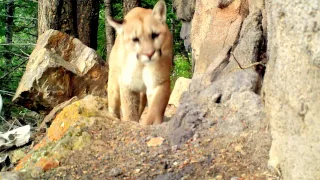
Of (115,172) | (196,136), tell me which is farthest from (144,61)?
(115,172)

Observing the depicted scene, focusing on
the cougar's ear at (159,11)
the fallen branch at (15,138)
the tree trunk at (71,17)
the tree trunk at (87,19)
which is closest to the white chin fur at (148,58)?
the cougar's ear at (159,11)

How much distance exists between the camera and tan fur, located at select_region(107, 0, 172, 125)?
6.90 m

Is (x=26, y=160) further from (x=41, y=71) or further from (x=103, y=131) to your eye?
(x=41, y=71)

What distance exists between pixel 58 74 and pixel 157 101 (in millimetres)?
2826

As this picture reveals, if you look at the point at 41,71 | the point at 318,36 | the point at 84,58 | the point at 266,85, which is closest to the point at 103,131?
the point at 266,85

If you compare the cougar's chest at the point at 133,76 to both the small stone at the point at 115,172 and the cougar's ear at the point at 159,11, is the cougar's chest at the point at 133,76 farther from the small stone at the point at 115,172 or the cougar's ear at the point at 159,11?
the small stone at the point at 115,172

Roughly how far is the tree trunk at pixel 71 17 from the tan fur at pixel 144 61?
4024 millimetres

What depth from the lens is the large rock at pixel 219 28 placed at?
6499mm

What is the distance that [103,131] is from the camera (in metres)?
5.40

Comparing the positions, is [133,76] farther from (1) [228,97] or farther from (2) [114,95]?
(1) [228,97]

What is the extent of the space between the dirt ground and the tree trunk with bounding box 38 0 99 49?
6293 millimetres

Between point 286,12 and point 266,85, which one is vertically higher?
point 286,12

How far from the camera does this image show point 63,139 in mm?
5359

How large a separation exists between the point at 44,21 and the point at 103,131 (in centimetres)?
628
